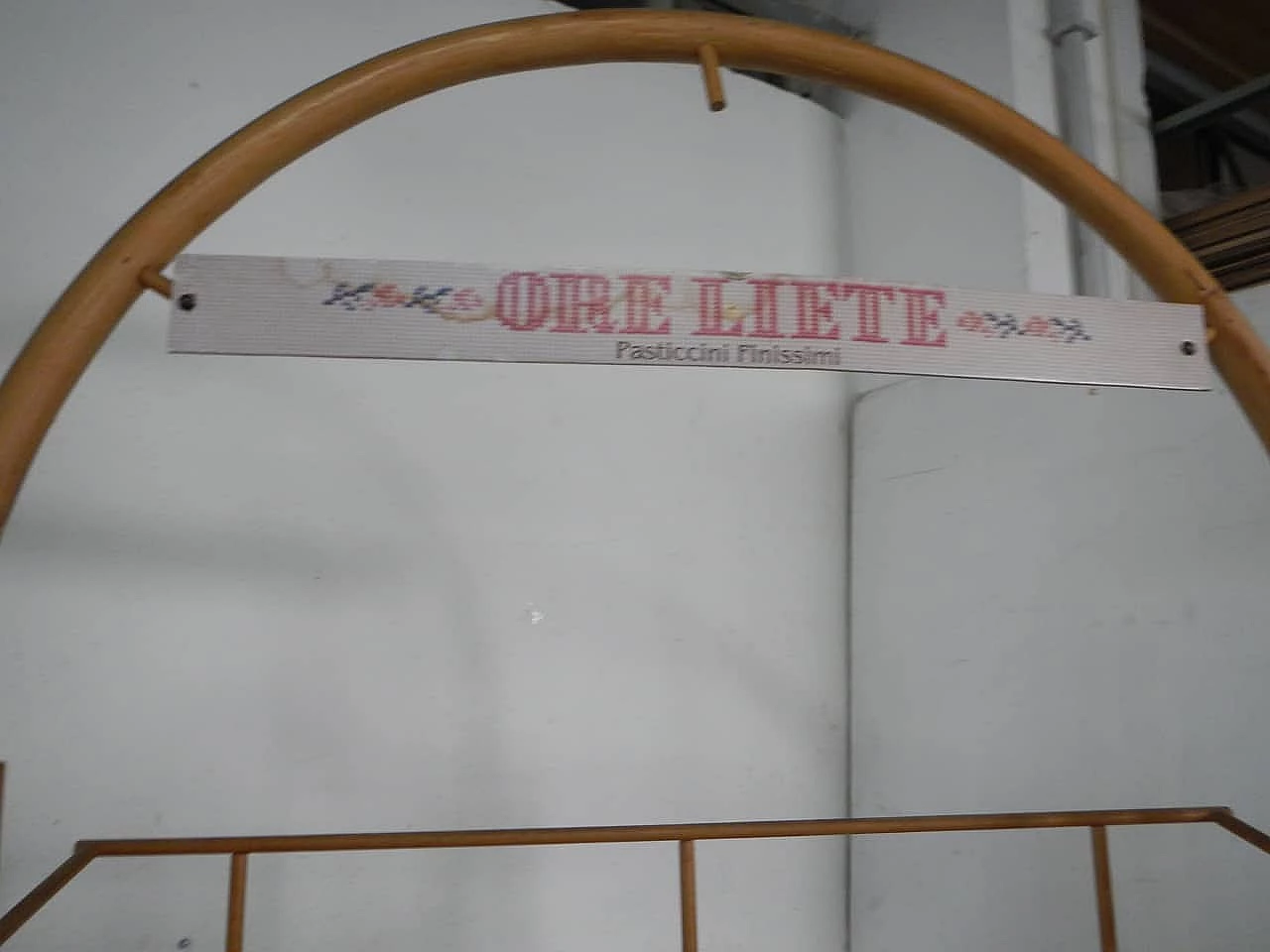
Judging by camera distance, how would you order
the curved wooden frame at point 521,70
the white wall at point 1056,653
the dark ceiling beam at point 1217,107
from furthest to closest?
the dark ceiling beam at point 1217,107, the white wall at point 1056,653, the curved wooden frame at point 521,70

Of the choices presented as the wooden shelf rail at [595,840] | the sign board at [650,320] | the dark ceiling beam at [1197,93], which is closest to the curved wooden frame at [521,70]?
the sign board at [650,320]

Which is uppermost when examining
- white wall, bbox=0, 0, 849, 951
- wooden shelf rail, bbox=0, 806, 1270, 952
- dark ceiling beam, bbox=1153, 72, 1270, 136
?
dark ceiling beam, bbox=1153, 72, 1270, 136

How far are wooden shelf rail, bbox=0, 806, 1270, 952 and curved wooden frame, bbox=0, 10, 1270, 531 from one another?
1.91 ft

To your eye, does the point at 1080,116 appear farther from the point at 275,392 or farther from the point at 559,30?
the point at 275,392

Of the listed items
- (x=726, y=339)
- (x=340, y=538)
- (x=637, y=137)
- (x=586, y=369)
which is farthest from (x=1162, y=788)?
(x=637, y=137)

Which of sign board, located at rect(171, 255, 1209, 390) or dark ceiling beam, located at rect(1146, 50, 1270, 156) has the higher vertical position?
dark ceiling beam, located at rect(1146, 50, 1270, 156)

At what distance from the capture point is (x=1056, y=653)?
6.50 feet

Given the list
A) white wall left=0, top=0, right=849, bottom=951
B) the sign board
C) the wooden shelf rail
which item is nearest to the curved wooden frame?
the sign board

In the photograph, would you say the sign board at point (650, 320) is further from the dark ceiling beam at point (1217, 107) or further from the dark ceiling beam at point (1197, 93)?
the dark ceiling beam at point (1197, 93)

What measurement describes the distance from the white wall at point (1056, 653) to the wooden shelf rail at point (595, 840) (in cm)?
28

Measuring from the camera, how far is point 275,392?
1944 mm

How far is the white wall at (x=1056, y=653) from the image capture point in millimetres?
1712

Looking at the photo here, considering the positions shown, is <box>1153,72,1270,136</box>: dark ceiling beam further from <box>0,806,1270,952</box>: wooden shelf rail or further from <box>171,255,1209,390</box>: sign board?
<box>0,806,1270,952</box>: wooden shelf rail

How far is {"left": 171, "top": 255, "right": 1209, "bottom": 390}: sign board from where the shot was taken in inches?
42.6
